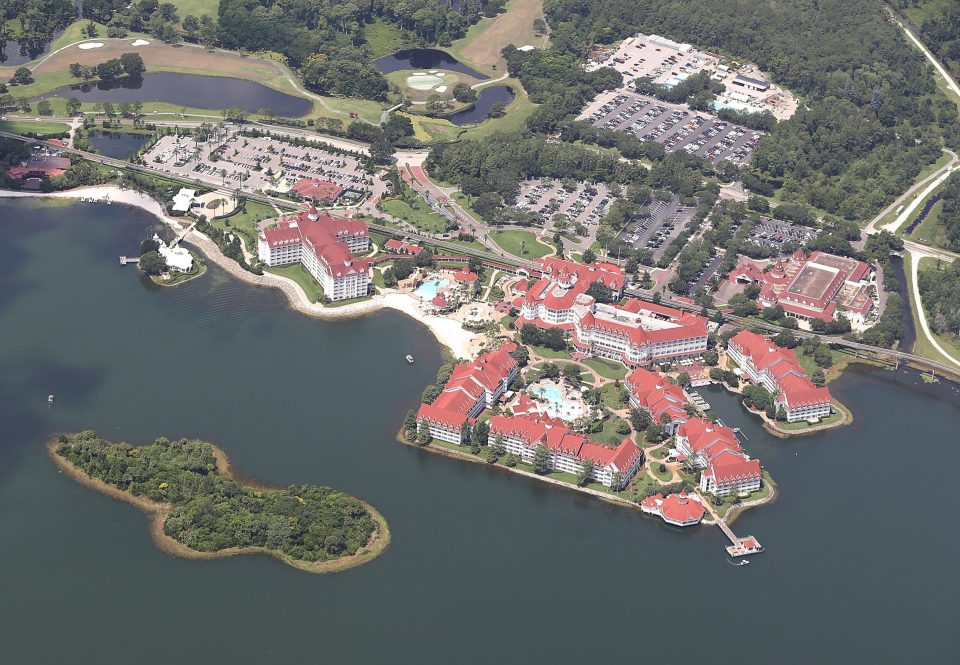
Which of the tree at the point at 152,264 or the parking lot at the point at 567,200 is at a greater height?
the parking lot at the point at 567,200

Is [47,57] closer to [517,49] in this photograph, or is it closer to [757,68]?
[517,49]

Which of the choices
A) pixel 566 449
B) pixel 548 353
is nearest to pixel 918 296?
pixel 548 353

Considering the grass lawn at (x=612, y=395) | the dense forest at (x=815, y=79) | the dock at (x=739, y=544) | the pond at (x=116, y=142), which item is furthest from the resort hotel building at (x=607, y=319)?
the pond at (x=116, y=142)

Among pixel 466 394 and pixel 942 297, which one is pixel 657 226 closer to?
pixel 942 297

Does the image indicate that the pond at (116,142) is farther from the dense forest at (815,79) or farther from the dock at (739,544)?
the dock at (739,544)

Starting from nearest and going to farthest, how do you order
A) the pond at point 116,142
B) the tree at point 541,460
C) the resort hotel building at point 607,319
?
the tree at point 541,460 < the resort hotel building at point 607,319 < the pond at point 116,142

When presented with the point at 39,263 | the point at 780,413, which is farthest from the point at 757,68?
the point at 39,263
